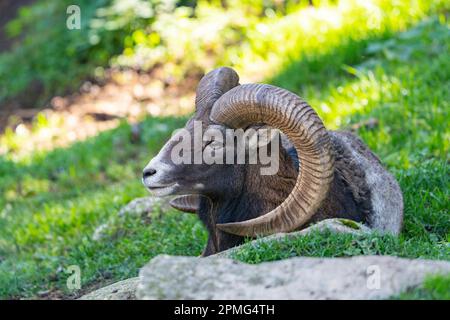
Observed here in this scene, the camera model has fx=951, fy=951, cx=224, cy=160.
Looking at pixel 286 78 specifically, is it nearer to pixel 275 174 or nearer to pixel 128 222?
pixel 128 222

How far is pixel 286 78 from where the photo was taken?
13.9 m

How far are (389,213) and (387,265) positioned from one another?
2432 mm

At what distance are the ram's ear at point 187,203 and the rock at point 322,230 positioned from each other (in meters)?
1.19

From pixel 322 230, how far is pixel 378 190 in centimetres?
131

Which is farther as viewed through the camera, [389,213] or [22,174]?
[22,174]

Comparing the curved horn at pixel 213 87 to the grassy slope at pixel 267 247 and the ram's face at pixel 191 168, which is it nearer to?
the ram's face at pixel 191 168

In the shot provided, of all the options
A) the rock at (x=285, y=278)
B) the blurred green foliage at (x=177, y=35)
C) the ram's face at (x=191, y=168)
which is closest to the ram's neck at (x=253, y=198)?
the ram's face at (x=191, y=168)

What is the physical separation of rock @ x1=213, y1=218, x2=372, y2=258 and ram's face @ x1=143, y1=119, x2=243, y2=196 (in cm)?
66

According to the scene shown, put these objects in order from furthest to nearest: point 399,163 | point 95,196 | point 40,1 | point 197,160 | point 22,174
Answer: point 40,1 → point 22,174 → point 95,196 → point 399,163 → point 197,160

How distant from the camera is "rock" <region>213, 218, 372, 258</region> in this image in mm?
7152

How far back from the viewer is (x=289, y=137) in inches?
297

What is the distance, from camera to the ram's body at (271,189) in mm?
7508

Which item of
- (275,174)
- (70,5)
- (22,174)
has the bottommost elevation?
(22,174)
